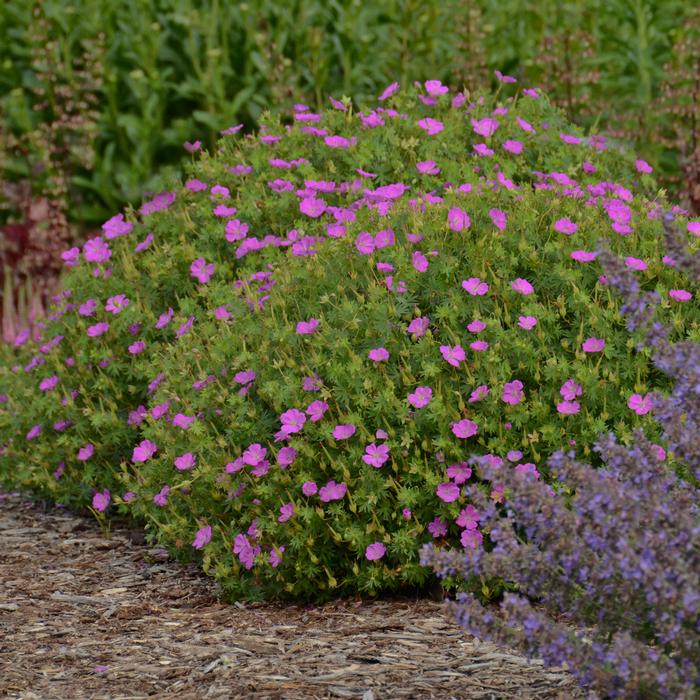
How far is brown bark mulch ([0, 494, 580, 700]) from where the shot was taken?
10.8 feet

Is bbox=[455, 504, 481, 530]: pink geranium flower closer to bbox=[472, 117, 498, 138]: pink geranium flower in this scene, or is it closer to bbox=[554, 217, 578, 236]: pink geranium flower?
bbox=[554, 217, 578, 236]: pink geranium flower

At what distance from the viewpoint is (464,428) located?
147 inches

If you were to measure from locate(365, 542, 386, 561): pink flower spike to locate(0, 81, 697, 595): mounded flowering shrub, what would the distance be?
0.03 ft

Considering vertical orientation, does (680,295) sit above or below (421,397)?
above

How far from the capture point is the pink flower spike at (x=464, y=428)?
3725mm

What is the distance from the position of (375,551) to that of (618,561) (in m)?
1.41

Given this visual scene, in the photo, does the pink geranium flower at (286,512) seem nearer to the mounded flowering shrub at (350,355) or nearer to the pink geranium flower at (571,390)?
the mounded flowering shrub at (350,355)

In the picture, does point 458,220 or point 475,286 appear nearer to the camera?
point 475,286

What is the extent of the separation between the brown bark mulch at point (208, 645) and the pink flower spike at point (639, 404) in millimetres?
822

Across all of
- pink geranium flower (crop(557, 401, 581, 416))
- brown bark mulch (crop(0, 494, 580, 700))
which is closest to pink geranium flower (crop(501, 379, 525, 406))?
pink geranium flower (crop(557, 401, 581, 416))

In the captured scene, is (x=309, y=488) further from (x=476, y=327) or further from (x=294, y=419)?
(x=476, y=327)

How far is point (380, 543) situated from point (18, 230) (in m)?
5.48

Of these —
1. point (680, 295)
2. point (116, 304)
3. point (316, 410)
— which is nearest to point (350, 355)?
point (316, 410)

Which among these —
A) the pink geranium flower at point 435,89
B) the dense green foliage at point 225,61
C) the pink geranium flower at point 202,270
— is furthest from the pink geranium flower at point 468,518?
the dense green foliage at point 225,61
